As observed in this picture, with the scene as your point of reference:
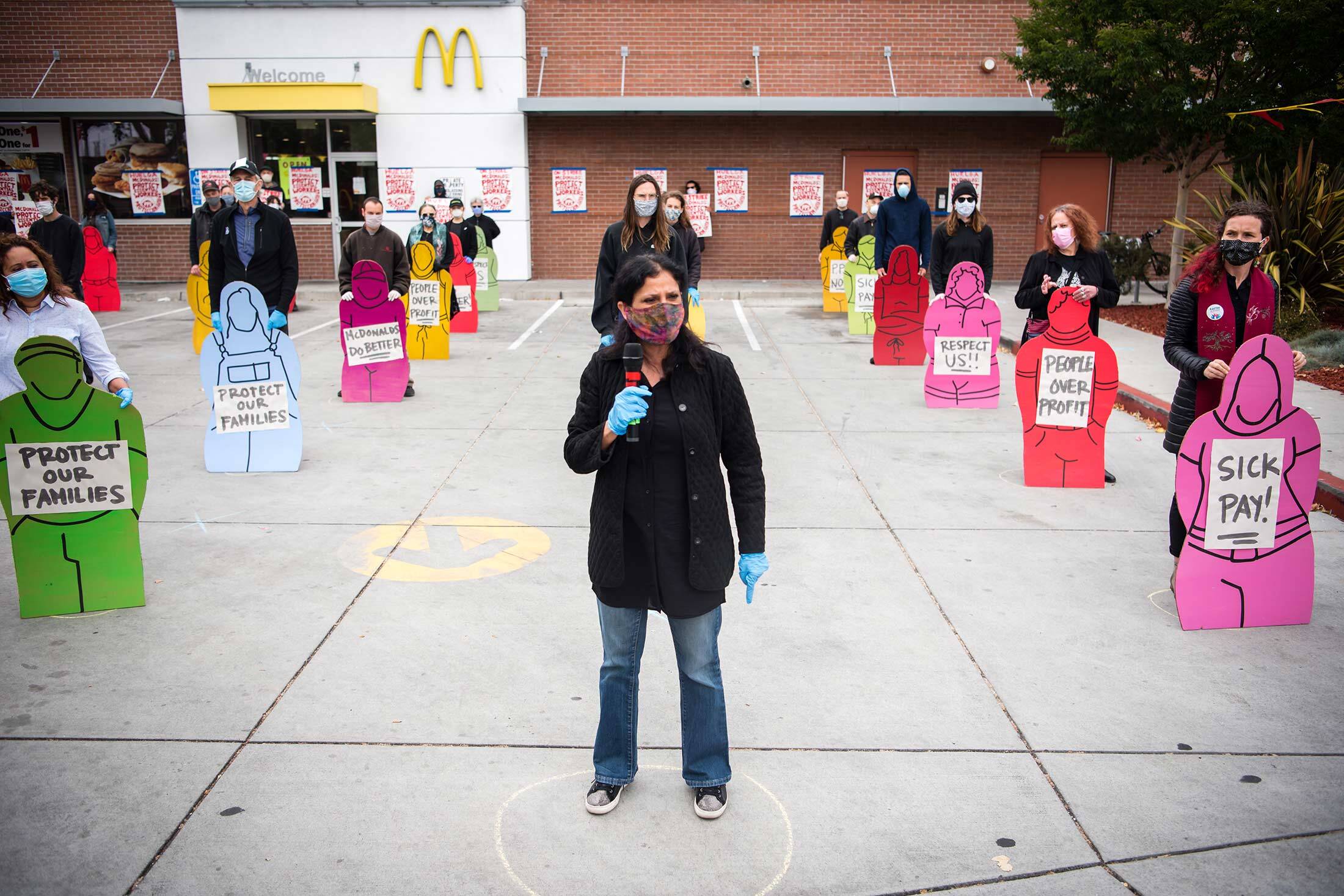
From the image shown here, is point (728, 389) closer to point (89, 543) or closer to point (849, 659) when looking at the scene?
point (849, 659)

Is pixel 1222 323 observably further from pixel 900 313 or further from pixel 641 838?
pixel 900 313

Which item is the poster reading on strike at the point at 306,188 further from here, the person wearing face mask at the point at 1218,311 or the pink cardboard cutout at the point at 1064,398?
the person wearing face mask at the point at 1218,311

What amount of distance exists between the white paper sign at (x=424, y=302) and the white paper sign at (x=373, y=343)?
2430 mm

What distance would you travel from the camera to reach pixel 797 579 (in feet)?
17.5

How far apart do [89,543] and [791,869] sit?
3.53m

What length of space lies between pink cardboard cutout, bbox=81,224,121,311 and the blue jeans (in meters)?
17.1

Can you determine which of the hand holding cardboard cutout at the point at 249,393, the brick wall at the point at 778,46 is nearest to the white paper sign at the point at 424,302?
the hand holding cardboard cutout at the point at 249,393

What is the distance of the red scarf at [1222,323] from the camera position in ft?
16.3

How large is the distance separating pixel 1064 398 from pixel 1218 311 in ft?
6.85

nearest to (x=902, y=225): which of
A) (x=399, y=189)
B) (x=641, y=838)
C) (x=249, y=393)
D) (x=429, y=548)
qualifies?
(x=249, y=393)

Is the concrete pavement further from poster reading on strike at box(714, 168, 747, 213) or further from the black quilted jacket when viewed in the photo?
poster reading on strike at box(714, 168, 747, 213)

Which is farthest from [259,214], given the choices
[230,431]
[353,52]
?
[353,52]

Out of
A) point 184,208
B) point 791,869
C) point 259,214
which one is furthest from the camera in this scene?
point 184,208

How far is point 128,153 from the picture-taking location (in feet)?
71.5
